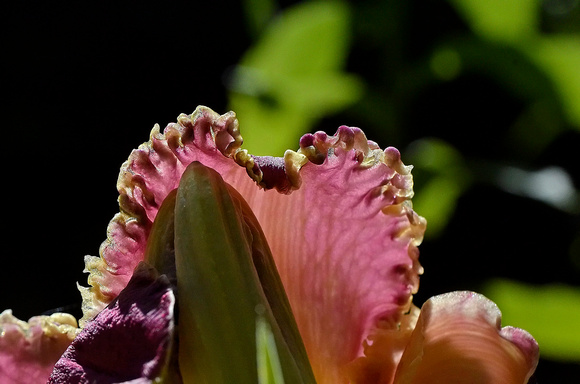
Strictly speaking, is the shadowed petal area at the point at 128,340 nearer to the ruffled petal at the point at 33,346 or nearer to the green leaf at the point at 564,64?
the ruffled petal at the point at 33,346

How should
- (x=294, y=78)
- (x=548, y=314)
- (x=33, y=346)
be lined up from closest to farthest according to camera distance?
(x=33, y=346)
(x=548, y=314)
(x=294, y=78)

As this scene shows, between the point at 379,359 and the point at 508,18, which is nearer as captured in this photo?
the point at 379,359

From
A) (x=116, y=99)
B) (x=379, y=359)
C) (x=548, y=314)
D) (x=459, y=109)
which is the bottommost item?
(x=548, y=314)

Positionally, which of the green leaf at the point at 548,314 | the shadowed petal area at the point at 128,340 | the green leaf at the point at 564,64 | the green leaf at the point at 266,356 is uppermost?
the green leaf at the point at 564,64

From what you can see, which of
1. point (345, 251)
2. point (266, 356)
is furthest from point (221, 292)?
point (345, 251)

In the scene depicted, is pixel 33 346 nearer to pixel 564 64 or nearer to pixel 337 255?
pixel 337 255

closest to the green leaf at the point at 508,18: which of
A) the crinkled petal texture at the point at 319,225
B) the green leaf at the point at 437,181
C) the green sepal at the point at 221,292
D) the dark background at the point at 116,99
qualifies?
the dark background at the point at 116,99
